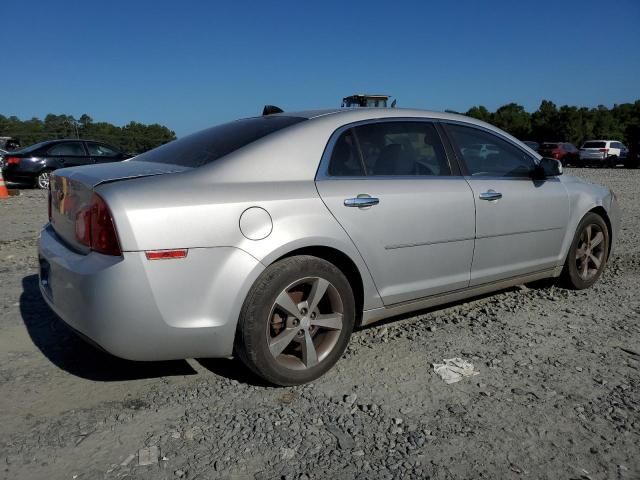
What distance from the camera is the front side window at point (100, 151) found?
567 inches

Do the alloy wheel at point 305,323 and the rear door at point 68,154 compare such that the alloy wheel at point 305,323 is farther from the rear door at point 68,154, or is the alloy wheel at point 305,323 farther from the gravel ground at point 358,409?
the rear door at point 68,154

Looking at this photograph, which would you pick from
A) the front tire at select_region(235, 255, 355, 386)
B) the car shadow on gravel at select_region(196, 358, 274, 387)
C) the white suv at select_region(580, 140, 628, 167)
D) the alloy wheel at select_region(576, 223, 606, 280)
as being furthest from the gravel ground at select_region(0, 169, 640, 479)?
the white suv at select_region(580, 140, 628, 167)

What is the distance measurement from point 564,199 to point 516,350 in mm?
1516

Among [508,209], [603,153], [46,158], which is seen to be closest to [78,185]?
[508,209]

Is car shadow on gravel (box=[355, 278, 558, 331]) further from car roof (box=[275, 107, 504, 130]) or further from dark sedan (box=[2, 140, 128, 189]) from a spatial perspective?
dark sedan (box=[2, 140, 128, 189])

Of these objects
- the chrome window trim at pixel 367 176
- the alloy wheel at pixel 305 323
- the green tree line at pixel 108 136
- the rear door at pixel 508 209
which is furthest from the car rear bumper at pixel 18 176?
the alloy wheel at pixel 305 323

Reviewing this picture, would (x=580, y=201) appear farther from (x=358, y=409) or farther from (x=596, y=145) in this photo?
(x=596, y=145)

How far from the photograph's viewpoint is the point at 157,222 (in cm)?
243

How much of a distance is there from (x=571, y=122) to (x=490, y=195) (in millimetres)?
45689

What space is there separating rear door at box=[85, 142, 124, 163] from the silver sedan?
471 inches

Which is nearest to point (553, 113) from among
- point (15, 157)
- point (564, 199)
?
point (15, 157)

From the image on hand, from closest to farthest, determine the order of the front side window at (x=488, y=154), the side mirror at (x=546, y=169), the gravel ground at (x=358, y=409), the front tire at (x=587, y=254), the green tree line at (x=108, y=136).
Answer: the gravel ground at (x=358, y=409)
the front side window at (x=488, y=154)
the side mirror at (x=546, y=169)
the front tire at (x=587, y=254)
the green tree line at (x=108, y=136)

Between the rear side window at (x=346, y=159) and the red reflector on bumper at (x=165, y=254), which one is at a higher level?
the rear side window at (x=346, y=159)

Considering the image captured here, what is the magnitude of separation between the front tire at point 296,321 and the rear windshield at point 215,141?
764 millimetres
